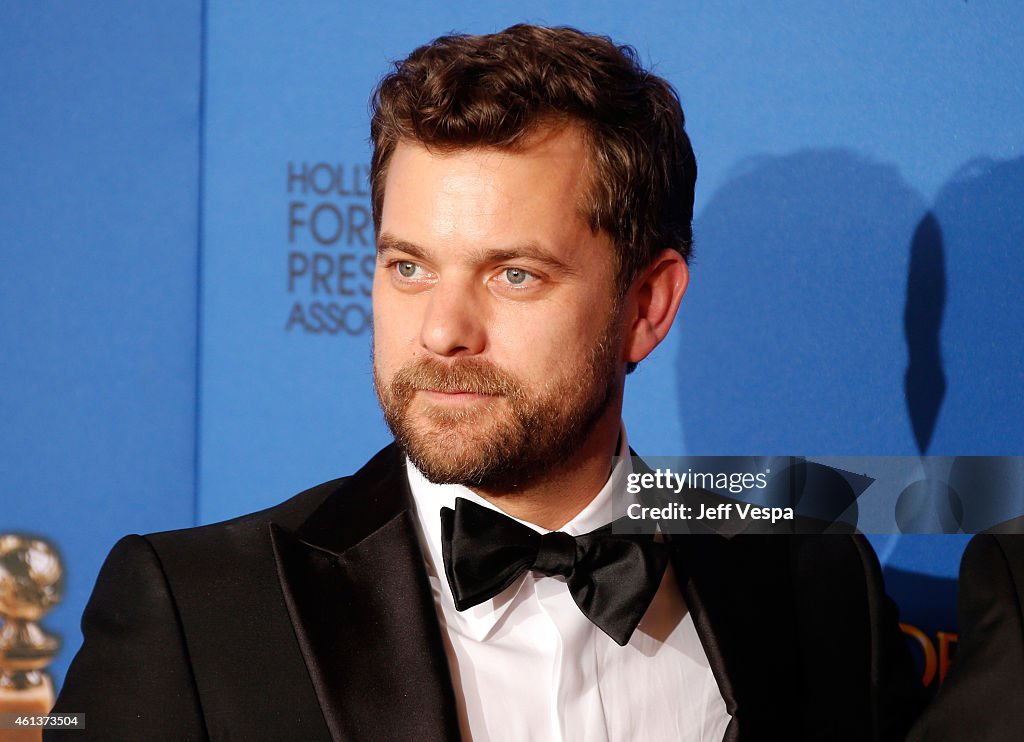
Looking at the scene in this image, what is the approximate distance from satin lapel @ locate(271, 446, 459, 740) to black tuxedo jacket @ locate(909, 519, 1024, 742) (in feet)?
2.08

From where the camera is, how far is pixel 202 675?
136cm

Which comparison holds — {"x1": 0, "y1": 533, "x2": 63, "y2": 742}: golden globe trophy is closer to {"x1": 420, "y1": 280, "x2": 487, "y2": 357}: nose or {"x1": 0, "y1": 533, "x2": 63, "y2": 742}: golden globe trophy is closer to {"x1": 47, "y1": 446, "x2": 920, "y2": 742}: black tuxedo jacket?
{"x1": 47, "y1": 446, "x2": 920, "y2": 742}: black tuxedo jacket

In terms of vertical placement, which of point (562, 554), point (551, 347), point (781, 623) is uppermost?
point (551, 347)

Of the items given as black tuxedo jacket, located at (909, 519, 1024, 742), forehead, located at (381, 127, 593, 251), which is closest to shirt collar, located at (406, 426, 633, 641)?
forehead, located at (381, 127, 593, 251)

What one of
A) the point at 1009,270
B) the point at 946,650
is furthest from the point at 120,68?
the point at 946,650

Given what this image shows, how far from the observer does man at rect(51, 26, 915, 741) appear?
1.38 meters

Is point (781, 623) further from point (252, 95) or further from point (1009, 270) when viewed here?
point (252, 95)

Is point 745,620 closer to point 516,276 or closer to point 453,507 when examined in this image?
point 453,507

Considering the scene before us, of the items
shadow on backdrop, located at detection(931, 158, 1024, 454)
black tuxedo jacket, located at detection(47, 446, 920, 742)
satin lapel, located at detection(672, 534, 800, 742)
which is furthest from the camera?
shadow on backdrop, located at detection(931, 158, 1024, 454)

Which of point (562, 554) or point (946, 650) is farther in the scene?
point (946, 650)

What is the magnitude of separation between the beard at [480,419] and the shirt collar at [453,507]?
0.06 m

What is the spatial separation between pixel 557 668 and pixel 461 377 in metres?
0.43

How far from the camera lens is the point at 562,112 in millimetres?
1581

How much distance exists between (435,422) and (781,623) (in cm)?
67
